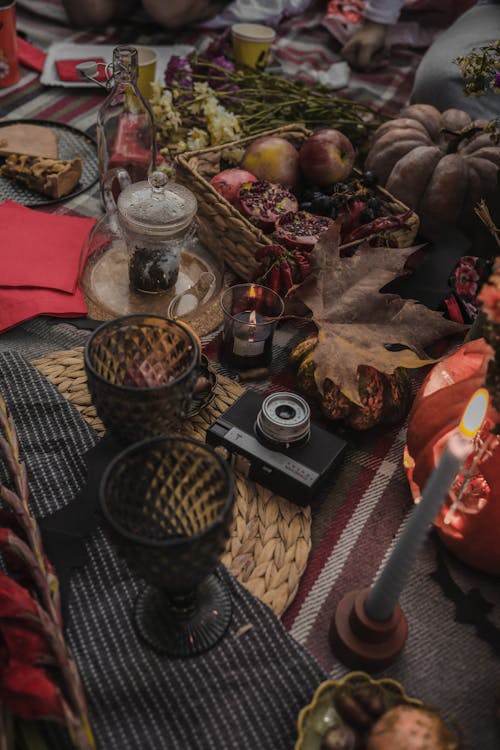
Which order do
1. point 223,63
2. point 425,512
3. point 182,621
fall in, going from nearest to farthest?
point 425,512
point 182,621
point 223,63

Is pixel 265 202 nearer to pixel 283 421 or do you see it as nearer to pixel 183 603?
pixel 283 421

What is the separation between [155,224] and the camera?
0.83 m

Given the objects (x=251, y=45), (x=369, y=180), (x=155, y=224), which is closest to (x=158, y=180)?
(x=155, y=224)

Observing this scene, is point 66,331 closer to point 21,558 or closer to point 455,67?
point 21,558

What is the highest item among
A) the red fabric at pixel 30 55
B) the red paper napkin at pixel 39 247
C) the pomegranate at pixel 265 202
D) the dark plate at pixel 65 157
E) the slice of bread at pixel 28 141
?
the red fabric at pixel 30 55

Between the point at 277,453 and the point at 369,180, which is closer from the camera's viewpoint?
the point at 277,453

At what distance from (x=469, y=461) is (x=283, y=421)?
0.18 meters

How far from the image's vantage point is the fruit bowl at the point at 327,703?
47 centimetres

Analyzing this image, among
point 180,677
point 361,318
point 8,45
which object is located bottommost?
point 180,677

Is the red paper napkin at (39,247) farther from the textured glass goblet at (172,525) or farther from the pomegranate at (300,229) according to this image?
the textured glass goblet at (172,525)

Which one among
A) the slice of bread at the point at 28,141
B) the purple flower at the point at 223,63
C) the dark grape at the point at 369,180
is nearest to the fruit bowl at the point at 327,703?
the dark grape at the point at 369,180

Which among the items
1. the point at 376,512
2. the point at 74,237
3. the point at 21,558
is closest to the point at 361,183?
the point at 74,237

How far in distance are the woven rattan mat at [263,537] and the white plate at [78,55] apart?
3.20 ft

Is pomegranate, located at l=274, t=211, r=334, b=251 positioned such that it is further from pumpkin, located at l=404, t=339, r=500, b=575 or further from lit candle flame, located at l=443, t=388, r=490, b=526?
lit candle flame, located at l=443, t=388, r=490, b=526
